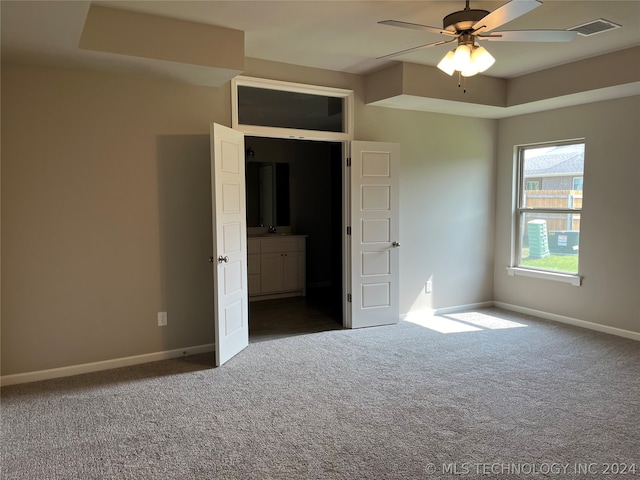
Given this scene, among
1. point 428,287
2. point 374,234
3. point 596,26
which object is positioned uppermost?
point 596,26

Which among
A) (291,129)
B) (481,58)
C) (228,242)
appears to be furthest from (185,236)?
(481,58)

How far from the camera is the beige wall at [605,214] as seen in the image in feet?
15.5

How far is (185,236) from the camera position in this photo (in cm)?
421

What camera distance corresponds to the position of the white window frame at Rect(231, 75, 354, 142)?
438 cm

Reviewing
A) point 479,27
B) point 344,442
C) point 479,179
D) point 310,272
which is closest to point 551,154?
point 479,179

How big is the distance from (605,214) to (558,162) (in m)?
0.83

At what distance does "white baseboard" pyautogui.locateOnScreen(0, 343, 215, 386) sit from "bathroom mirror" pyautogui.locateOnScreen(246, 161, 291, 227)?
304 cm

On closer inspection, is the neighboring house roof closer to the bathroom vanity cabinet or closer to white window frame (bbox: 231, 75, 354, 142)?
white window frame (bbox: 231, 75, 354, 142)

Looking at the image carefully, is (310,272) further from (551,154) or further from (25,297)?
(25,297)

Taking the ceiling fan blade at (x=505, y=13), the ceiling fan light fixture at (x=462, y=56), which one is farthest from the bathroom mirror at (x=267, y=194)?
the ceiling fan blade at (x=505, y=13)

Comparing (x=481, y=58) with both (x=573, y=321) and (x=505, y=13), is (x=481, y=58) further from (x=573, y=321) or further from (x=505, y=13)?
(x=573, y=321)

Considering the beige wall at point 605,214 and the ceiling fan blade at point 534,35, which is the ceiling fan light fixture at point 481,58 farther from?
the beige wall at point 605,214

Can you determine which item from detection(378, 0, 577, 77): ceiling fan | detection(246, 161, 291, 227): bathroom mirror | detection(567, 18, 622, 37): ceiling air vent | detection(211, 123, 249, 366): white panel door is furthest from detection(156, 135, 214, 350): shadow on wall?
detection(567, 18, 622, 37): ceiling air vent

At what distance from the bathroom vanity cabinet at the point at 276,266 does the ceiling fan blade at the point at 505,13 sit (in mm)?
4353
